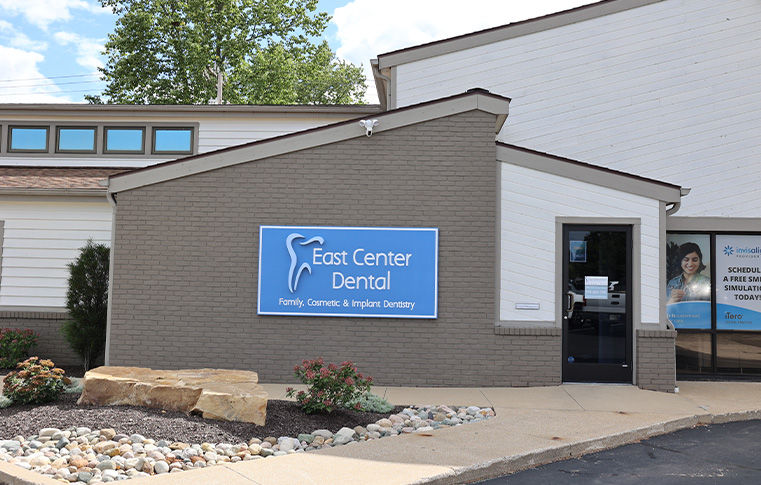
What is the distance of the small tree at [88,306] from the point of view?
11.2 metres

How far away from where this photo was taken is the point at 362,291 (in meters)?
10.3

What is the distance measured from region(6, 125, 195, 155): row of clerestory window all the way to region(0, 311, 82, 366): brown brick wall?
15.2 ft

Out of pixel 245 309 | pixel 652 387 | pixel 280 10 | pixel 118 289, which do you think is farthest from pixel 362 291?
pixel 280 10

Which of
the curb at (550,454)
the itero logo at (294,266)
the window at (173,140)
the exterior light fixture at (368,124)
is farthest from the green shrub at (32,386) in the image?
the window at (173,140)

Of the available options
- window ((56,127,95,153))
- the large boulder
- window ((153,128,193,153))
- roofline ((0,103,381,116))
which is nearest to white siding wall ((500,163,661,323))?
the large boulder

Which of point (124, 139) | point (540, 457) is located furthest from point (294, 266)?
point (124, 139)

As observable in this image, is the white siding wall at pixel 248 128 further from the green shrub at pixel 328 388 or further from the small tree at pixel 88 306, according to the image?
the green shrub at pixel 328 388

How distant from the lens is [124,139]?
15508 millimetres

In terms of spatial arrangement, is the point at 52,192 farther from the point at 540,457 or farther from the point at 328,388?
the point at 540,457

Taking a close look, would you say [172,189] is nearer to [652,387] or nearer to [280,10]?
[652,387]

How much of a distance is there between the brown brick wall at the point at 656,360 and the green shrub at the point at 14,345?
10.1 m

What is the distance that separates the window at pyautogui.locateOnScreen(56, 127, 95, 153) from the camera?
50.8 ft

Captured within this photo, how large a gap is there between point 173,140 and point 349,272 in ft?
24.1

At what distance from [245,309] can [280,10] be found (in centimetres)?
2729
